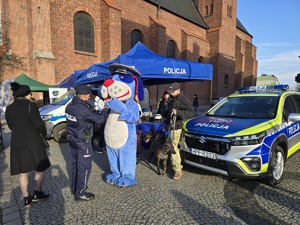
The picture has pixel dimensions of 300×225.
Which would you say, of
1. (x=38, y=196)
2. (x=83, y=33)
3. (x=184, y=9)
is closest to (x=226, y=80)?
(x=184, y=9)

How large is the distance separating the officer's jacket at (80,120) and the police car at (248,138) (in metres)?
1.89

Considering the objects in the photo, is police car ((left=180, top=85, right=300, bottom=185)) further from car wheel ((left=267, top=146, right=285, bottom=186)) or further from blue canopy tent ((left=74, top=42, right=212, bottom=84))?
blue canopy tent ((left=74, top=42, right=212, bottom=84))

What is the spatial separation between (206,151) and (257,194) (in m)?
1.04

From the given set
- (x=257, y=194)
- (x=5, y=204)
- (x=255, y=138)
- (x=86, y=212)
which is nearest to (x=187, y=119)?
(x=255, y=138)

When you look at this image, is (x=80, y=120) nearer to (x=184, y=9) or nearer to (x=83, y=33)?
(x=83, y=33)

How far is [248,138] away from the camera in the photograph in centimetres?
351

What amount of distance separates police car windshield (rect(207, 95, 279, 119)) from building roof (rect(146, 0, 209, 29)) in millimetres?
17764

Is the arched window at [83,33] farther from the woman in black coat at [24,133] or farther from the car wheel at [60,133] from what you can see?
the woman in black coat at [24,133]

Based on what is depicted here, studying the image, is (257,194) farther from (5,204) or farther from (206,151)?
(5,204)

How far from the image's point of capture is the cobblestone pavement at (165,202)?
2891 millimetres

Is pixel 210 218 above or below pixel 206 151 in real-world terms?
below

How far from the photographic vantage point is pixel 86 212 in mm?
3066

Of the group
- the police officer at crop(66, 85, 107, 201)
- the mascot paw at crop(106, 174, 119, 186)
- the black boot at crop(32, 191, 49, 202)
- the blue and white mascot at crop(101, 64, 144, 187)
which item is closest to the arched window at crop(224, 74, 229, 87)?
the blue and white mascot at crop(101, 64, 144, 187)

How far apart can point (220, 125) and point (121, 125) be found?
176 centimetres
